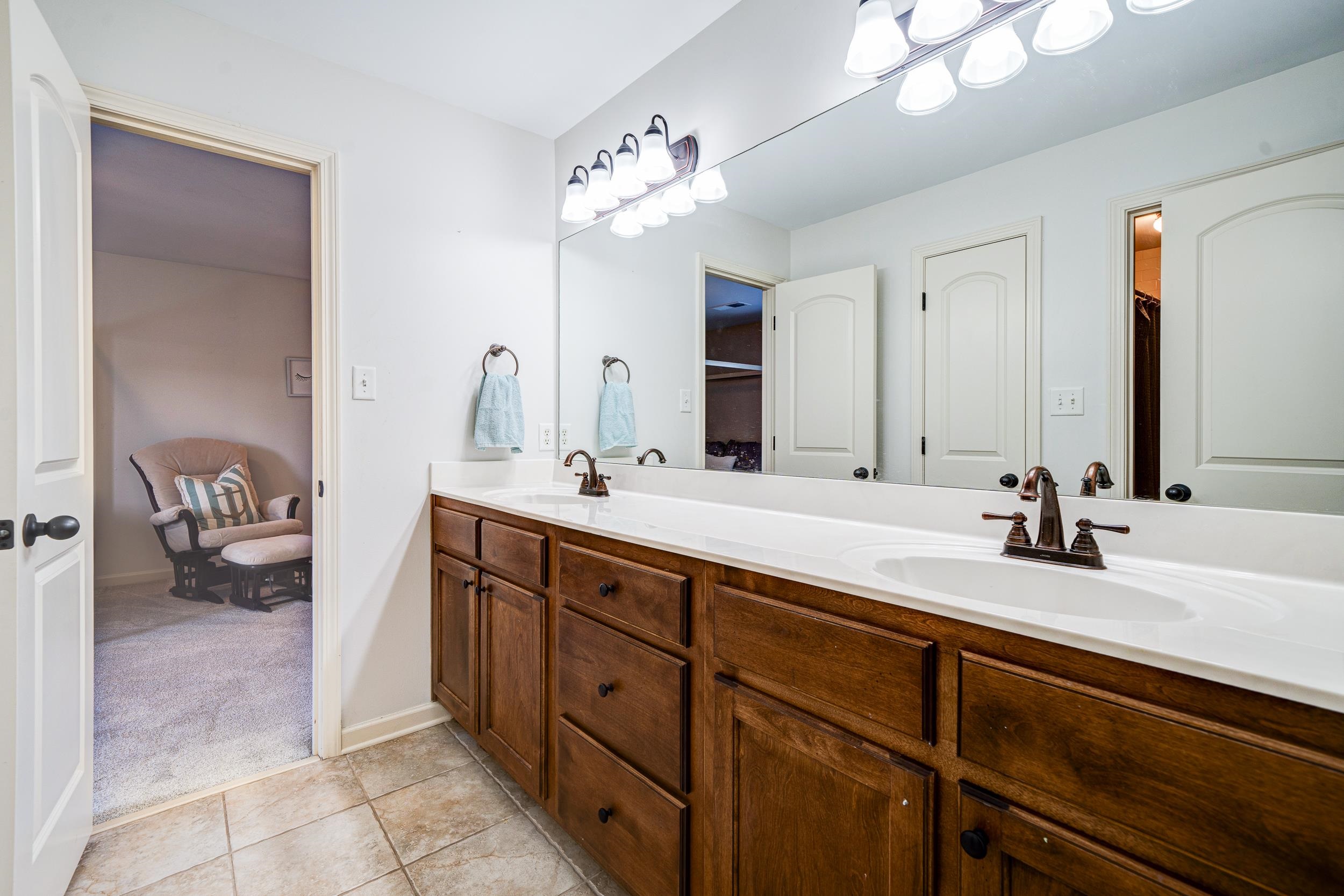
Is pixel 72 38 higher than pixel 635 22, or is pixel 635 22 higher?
pixel 635 22

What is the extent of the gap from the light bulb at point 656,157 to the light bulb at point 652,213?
9 centimetres

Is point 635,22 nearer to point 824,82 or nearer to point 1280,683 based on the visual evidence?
point 824,82

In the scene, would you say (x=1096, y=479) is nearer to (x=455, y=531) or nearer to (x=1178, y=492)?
(x=1178, y=492)

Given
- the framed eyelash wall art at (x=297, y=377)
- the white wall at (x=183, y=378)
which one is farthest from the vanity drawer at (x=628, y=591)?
the framed eyelash wall art at (x=297, y=377)

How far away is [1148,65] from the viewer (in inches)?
39.0

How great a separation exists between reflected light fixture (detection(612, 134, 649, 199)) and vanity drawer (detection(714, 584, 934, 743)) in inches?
60.5

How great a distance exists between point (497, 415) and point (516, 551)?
2.48ft

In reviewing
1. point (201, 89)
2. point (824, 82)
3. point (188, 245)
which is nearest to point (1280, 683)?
point (824, 82)

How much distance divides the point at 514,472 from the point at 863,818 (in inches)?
71.7

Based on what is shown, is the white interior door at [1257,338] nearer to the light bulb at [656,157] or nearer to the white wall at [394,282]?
the light bulb at [656,157]

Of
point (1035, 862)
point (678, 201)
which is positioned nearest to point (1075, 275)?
point (1035, 862)

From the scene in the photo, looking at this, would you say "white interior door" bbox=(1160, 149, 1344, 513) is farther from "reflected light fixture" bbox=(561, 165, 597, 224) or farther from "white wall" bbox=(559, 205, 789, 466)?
"reflected light fixture" bbox=(561, 165, 597, 224)

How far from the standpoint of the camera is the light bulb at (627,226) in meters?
2.09

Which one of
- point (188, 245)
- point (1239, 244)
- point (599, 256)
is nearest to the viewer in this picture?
point (1239, 244)
